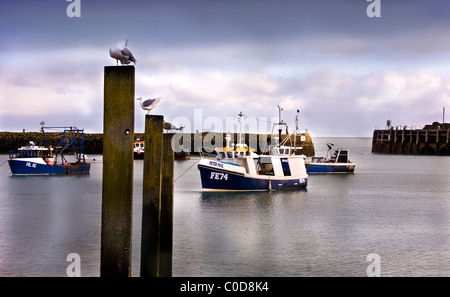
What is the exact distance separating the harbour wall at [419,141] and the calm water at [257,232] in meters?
70.3

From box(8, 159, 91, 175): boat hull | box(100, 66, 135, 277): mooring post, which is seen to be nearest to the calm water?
box(100, 66, 135, 277): mooring post

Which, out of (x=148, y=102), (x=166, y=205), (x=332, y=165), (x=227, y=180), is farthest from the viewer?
(x=332, y=165)

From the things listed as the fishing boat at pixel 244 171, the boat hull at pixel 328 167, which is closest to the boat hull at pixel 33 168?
the fishing boat at pixel 244 171

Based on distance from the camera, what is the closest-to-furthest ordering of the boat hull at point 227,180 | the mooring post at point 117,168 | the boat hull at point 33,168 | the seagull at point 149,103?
the mooring post at point 117,168 → the seagull at point 149,103 → the boat hull at point 227,180 → the boat hull at point 33,168

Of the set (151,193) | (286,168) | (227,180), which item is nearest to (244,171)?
(227,180)

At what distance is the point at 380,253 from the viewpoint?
19.2 meters

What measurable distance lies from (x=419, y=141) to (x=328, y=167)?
55.5m

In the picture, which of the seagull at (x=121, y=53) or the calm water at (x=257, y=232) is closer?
the seagull at (x=121, y=53)

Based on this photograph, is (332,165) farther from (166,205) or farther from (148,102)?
(166,205)

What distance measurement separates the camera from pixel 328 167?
204 feet

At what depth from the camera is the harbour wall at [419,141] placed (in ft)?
355

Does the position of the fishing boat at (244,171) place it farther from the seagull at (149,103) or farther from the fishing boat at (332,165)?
the fishing boat at (332,165)
